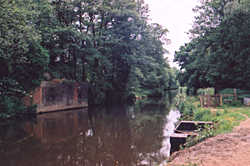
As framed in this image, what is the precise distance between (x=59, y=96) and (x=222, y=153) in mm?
19765

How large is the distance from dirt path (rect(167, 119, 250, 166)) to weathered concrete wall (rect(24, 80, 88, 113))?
17.1m

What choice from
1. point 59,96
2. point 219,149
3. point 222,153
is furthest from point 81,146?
point 59,96

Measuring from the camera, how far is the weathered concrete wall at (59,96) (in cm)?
2091

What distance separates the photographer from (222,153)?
6.16 meters

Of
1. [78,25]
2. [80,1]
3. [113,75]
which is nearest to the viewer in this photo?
A: [80,1]

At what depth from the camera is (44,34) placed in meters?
22.1

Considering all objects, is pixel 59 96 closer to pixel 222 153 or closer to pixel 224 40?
pixel 224 40

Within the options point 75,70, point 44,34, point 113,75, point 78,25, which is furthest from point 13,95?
point 113,75

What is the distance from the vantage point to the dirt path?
5.46m

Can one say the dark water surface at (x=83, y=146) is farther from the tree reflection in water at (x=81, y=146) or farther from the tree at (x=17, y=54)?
the tree at (x=17, y=54)

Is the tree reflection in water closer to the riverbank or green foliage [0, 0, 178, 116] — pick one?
the riverbank

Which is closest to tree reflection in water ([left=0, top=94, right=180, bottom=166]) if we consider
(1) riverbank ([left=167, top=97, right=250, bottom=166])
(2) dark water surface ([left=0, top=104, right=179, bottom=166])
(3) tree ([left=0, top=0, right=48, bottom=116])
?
(2) dark water surface ([left=0, top=104, right=179, bottom=166])

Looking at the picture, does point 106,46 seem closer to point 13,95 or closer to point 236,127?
point 13,95

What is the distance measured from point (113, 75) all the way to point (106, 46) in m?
5.71
